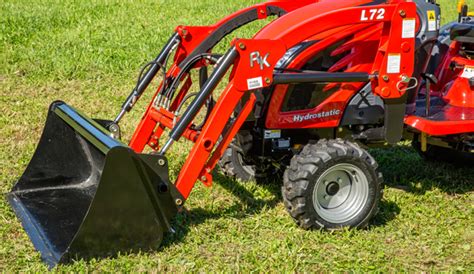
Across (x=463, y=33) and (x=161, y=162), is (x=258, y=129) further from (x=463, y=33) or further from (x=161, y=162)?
(x=463, y=33)

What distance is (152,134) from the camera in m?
4.99

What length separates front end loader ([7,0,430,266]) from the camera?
13.2ft

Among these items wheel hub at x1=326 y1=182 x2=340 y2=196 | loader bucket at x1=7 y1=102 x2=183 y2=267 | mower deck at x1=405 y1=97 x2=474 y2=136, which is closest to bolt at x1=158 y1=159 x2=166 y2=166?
loader bucket at x1=7 y1=102 x2=183 y2=267

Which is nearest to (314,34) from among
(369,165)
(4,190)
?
(369,165)

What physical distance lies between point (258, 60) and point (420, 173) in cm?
247

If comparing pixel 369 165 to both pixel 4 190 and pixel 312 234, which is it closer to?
pixel 312 234

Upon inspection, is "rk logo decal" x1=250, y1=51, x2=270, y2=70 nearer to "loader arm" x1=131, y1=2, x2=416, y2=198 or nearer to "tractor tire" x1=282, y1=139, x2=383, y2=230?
"loader arm" x1=131, y1=2, x2=416, y2=198

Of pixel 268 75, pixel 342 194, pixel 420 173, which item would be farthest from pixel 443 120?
pixel 268 75

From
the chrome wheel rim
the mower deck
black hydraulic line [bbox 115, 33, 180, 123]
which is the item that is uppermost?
black hydraulic line [bbox 115, 33, 180, 123]

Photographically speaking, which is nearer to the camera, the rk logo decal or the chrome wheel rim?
the rk logo decal

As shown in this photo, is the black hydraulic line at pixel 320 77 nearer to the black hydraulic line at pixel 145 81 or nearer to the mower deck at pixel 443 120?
the mower deck at pixel 443 120

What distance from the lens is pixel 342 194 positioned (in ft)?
15.3

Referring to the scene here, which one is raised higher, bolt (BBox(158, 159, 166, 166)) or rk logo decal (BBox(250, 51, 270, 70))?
rk logo decal (BBox(250, 51, 270, 70))

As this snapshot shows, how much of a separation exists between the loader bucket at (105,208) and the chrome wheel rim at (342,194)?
41.8 inches
